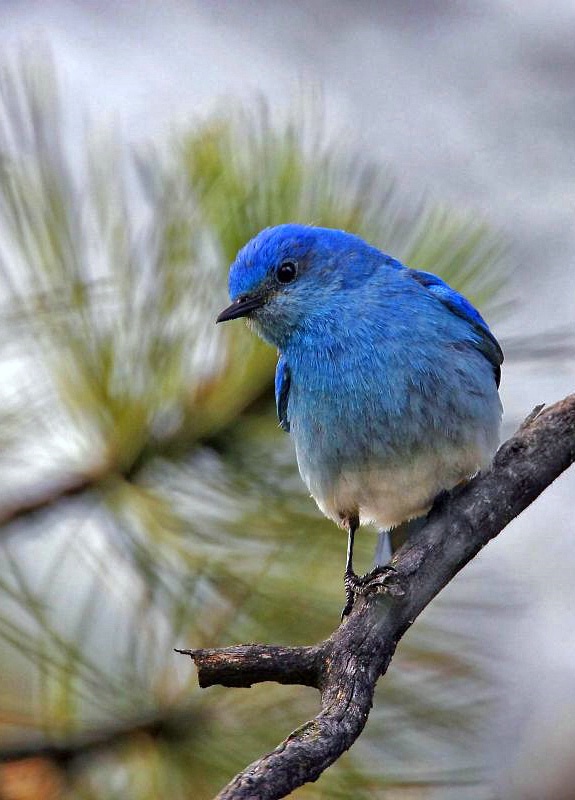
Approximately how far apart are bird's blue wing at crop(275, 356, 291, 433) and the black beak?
163 mm

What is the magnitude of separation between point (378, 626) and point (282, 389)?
0.83m

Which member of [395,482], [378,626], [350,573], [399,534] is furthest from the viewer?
[399,534]

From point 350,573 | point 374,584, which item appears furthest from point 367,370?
point 374,584

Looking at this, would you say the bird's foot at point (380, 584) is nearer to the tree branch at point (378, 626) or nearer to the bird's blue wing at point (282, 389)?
the tree branch at point (378, 626)

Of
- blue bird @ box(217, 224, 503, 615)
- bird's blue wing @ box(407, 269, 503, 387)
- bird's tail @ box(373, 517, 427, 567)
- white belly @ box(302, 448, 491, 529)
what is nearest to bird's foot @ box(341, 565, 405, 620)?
blue bird @ box(217, 224, 503, 615)

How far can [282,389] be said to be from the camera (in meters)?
2.72

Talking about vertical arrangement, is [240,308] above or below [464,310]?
above

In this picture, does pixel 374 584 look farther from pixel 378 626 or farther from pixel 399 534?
pixel 399 534

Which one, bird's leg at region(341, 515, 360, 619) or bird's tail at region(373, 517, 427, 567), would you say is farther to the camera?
bird's tail at region(373, 517, 427, 567)

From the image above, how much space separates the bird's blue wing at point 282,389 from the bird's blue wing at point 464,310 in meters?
0.43

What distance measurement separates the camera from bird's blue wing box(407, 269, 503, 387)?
2.80m

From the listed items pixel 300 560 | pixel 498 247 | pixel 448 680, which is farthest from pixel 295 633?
pixel 498 247

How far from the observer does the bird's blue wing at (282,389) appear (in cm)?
271

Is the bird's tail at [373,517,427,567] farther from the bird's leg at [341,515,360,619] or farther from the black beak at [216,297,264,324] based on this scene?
the black beak at [216,297,264,324]
